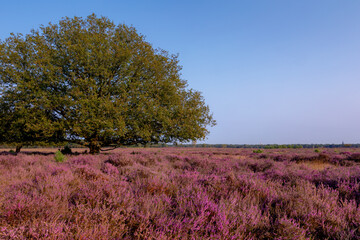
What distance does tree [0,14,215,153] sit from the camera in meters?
12.2

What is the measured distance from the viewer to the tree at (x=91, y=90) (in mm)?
12188

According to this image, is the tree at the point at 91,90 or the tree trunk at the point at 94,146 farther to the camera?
the tree trunk at the point at 94,146

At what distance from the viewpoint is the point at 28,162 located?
848 centimetres

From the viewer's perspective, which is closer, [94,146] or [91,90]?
[91,90]

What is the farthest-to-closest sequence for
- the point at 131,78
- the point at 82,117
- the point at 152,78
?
the point at 152,78, the point at 131,78, the point at 82,117

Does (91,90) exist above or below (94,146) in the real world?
above

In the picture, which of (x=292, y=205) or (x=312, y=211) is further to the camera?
(x=292, y=205)

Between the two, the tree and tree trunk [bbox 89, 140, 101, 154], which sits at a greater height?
the tree

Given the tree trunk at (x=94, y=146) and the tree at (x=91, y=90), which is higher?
the tree at (x=91, y=90)

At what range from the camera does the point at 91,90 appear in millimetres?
12656

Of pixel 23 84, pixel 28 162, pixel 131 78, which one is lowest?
pixel 28 162

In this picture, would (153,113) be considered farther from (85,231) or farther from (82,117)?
(85,231)

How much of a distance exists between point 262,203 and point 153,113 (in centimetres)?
1040

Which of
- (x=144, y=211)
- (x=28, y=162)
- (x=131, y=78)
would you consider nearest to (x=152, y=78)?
(x=131, y=78)
